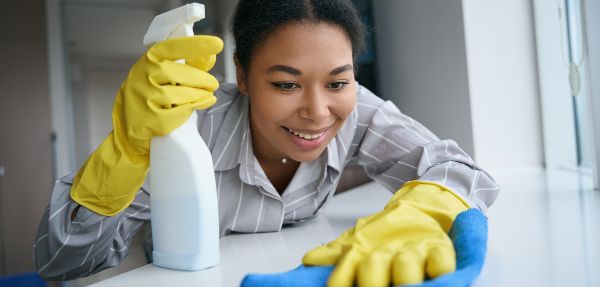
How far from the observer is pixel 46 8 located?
10.1 ft

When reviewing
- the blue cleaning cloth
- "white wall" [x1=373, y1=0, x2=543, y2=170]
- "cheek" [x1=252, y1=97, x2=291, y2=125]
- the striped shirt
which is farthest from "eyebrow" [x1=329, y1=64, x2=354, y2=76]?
"white wall" [x1=373, y1=0, x2=543, y2=170]

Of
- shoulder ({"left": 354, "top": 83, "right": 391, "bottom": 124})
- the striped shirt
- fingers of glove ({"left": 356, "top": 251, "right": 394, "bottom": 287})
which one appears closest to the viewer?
fingers of glove ({"left": 356, "top": 251, "right": 394, "bottom": 287})

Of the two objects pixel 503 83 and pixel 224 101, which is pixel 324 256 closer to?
pixel 224 101

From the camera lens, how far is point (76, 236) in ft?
3.03

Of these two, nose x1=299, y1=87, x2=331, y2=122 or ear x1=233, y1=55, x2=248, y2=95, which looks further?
ear x1=233, y1=55, x2=248, y2=95

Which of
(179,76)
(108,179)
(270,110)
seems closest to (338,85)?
(270,110)

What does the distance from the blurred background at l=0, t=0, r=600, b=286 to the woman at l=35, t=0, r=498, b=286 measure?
1.38 ft

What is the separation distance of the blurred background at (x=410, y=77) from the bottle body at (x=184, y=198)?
2.47ft

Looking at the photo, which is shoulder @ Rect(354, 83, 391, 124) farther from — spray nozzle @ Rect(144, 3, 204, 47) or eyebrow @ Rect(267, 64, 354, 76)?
spray nozzle @ Rect(144, 3, 204, 47)

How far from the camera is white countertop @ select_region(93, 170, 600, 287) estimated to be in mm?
695

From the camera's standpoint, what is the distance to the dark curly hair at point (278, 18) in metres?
1.00

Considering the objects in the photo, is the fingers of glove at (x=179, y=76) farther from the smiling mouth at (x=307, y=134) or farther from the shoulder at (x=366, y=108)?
the shoulder at (x=366, y=108)

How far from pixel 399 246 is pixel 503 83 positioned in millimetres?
1381

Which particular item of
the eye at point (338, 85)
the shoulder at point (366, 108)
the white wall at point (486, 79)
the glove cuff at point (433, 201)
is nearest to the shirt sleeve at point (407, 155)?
the shoulder at point (366, 108)
